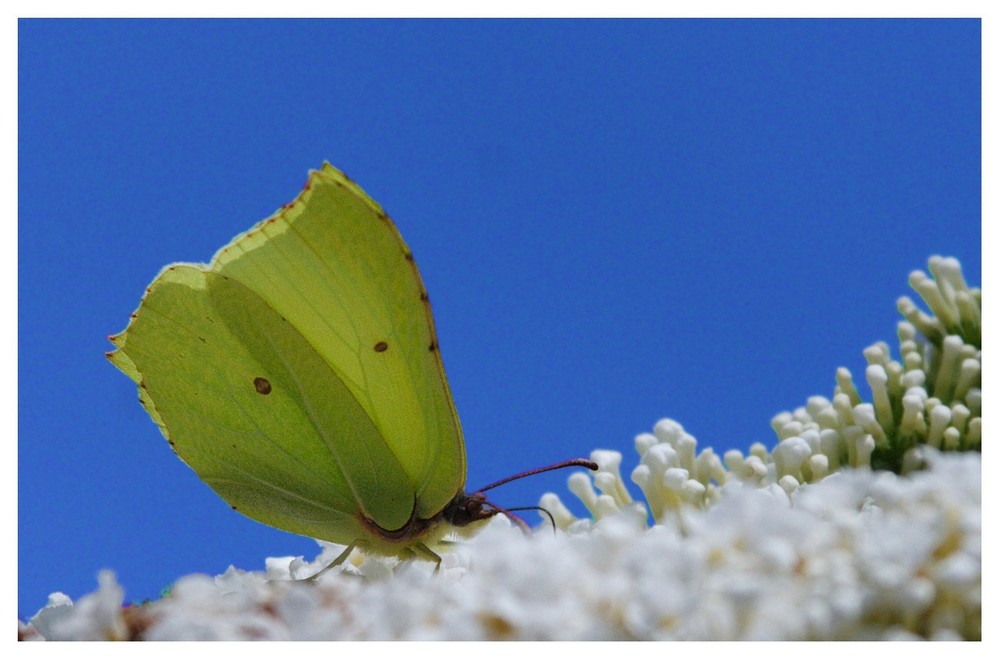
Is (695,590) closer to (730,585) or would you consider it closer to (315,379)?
(730,585)

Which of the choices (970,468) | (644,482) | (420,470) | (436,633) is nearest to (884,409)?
(644,482)

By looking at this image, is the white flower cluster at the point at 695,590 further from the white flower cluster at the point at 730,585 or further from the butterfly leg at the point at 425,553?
the butterfly leg at the point at 425,553

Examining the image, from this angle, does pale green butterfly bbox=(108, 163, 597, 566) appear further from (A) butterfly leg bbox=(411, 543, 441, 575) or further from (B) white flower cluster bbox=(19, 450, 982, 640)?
(B) white flower cluster bbox=(19, 450, 982, 640)

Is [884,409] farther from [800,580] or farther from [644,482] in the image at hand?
[800,580]

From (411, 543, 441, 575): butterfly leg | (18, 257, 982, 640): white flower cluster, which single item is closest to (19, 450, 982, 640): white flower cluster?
(18, 257, 982, 640): white flower cluster

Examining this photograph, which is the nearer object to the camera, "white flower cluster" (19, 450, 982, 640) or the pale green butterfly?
"white flower cluster" (19, 450, 982, 640)

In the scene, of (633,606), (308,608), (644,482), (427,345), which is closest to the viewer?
(633,606)

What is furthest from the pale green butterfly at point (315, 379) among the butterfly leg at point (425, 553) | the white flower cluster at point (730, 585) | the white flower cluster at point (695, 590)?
the white flower cluster at point (730, 585)
